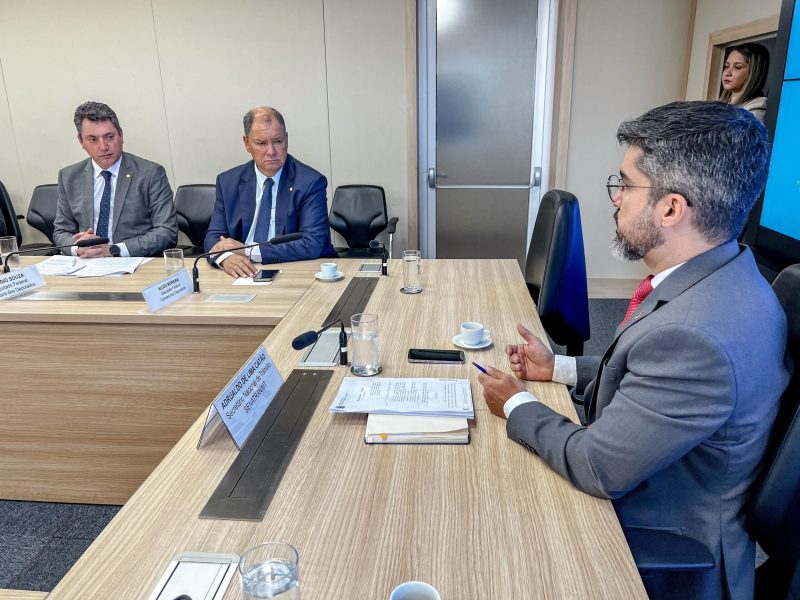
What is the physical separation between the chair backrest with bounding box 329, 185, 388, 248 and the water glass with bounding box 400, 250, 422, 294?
181 cm

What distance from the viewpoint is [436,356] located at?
1.56m

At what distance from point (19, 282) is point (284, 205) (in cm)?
121

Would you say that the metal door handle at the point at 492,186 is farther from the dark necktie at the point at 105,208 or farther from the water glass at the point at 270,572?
the water glass at the point at 270,572

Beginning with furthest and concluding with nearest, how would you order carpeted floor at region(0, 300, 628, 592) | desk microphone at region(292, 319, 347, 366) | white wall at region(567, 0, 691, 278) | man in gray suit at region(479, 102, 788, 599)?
white wall at region(567, 0, 691, 278) → carpeted floor at region(0, 300, 628, 592) → desk microphone at region(292, 319, 347, 366) → man in gray suit at region(479, 102, 788, 599)

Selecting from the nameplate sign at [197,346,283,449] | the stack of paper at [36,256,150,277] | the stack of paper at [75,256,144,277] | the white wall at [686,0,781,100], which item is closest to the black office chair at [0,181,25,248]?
the stack of paper at [36,256,150,277]

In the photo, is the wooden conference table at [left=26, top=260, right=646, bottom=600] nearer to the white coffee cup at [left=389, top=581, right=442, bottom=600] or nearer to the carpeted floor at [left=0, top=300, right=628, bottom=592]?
the white coffee cup at [left=389, top=581, right=442, bottom=600]

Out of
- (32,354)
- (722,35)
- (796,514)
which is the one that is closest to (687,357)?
(796,514)

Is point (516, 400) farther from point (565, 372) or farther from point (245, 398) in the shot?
point (245, 398)

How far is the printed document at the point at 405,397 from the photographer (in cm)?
126

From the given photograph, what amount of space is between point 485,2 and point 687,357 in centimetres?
371

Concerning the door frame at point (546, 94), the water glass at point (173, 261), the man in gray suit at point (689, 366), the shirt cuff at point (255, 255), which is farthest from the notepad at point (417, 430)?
the door frame at point (546, 94)

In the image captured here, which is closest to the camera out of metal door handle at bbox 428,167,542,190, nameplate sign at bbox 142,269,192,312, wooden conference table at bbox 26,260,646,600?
wooden conference table at bbox 26,260,646,600

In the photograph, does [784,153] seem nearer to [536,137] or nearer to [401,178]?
[536,137]

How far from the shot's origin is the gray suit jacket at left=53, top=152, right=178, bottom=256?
3.12 metres
